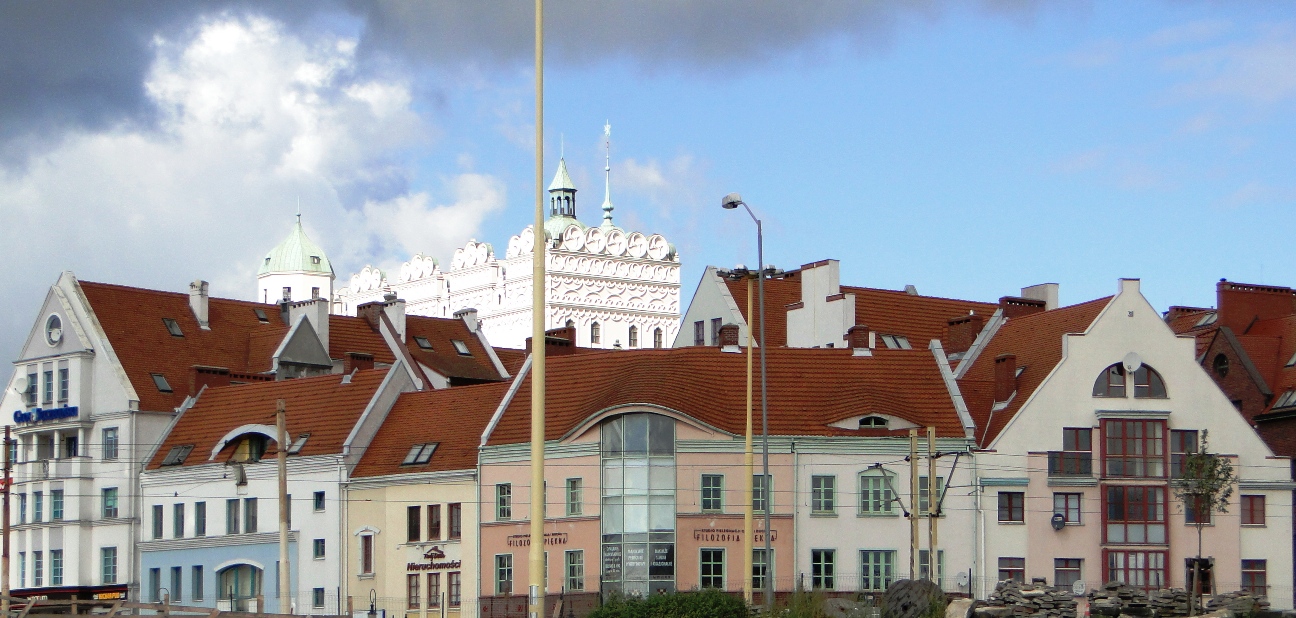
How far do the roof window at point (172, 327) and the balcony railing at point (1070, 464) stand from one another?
145 feet

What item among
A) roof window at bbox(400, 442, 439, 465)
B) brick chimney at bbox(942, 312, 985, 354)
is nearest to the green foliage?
roof window at bbox(400, 442, 439, 465)

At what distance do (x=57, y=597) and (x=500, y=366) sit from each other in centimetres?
3148

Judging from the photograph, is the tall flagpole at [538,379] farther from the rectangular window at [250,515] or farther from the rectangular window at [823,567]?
the rectangular window at [250,515]

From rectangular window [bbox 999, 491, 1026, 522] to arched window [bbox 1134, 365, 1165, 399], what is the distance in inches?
259

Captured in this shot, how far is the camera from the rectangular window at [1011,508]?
84938mm

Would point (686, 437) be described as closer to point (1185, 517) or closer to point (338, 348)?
point (1185, 517)

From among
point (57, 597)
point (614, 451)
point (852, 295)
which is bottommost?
point (57, 597)

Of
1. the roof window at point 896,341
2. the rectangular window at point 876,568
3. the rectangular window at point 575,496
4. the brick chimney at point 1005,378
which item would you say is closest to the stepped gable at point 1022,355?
the brick chimney at point 1005,378

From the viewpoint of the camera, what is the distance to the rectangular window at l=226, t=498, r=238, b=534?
3725 inches

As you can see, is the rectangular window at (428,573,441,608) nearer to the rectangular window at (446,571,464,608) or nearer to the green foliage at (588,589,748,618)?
the rectangular window at (446,571,464,608)

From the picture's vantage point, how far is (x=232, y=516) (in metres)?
94.8

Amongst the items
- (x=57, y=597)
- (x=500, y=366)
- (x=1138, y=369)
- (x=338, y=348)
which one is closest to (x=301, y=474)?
(x=57, y=597)

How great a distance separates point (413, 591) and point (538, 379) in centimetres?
5110

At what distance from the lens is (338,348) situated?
111750mm
